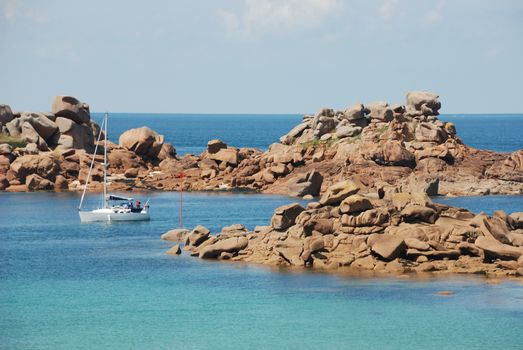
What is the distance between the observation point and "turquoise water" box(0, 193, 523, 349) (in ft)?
157

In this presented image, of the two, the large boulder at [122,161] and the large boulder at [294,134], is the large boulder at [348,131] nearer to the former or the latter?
the large boulder at [294,134]

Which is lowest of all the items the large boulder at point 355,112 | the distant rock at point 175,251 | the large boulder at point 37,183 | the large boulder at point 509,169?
the large boulder at point 37,183

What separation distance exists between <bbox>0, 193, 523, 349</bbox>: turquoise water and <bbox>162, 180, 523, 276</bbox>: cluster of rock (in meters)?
2.14

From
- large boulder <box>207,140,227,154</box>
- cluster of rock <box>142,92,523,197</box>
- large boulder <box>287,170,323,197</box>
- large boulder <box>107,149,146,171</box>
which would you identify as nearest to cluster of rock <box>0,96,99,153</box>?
large boulder <box>107,149,146,171</box>

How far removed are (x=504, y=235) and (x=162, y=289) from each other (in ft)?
71.6

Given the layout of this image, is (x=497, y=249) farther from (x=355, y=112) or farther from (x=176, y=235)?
(x=355, y=112)

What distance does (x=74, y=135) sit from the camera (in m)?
140

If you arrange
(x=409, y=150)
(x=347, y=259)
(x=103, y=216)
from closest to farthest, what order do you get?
1. (x=347, y=259)
2. (x=103, y=216)
3. (x=409, y=150)

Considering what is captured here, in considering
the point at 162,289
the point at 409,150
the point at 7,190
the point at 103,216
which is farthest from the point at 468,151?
the point at 162,289

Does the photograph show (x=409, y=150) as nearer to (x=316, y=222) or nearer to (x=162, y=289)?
(x=316, y=222)

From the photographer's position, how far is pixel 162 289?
59.8m

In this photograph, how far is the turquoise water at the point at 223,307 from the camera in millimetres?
47969

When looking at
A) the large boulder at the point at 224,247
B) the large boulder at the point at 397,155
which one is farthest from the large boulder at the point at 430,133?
the large boulder at the point at 224,247

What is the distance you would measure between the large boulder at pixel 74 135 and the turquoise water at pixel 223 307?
62020 millimetres
